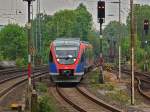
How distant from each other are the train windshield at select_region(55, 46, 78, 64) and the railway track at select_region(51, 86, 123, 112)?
Result: 2.26 metres

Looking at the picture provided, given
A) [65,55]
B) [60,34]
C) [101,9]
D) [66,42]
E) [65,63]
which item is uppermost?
[60,34]

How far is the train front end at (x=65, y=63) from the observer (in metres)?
37.6

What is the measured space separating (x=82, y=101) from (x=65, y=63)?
371 inches

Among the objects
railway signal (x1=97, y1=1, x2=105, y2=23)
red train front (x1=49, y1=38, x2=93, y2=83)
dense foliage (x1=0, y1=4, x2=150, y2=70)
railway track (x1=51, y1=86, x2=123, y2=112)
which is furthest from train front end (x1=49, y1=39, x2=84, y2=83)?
dense foliage (x1=0, y1=4, x2=150, y2=70)

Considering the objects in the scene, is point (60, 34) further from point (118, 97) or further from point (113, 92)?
point (118, 97)

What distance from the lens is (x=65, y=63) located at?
3769cm

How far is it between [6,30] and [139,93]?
84.6 m

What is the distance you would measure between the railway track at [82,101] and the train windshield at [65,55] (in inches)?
88.8

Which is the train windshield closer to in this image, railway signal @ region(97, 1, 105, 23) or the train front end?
the train front end

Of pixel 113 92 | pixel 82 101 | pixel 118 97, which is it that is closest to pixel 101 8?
pixel 113 92

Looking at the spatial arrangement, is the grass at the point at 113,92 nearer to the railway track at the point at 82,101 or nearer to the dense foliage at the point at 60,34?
the railway track at the point at 82,101

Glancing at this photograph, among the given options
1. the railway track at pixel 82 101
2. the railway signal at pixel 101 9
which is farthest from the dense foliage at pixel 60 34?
the railway track at pixel 82 101

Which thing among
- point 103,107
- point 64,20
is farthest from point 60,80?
point 64,20

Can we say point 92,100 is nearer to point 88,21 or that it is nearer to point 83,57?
point 83,57
